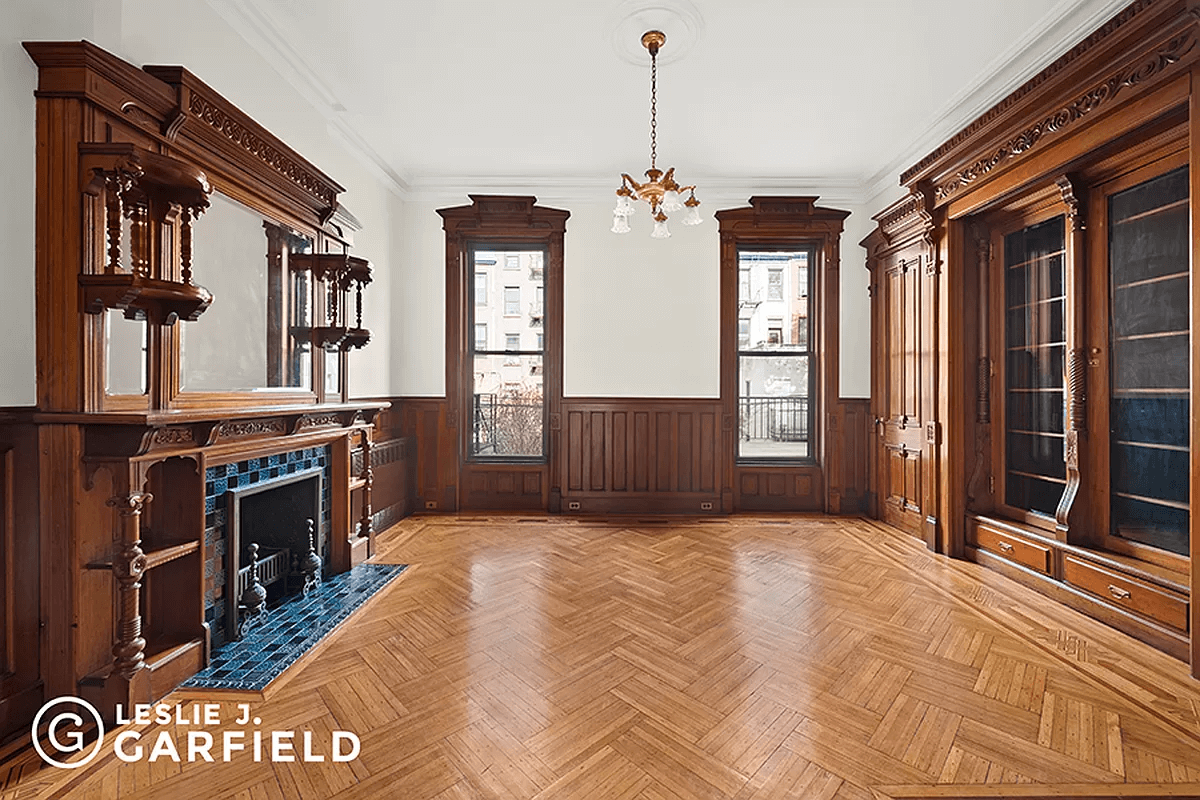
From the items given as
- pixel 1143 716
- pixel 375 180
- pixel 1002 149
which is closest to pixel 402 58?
pixel 375 180

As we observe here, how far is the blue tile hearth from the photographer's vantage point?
2400mm

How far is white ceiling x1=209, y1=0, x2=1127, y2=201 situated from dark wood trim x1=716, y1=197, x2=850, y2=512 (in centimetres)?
45

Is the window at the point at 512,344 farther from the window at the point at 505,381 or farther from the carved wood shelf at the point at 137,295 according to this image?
the carved wood shelf at the point at 137,295

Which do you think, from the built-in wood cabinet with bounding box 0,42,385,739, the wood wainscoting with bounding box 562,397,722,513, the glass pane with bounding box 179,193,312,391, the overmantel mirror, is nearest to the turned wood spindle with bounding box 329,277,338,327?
the overmantel mirror

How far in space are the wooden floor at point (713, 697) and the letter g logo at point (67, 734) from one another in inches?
2.5

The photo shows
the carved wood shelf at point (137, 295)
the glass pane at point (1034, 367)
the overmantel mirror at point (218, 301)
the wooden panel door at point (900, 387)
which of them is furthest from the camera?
the wooden panel door at point (900, 387)

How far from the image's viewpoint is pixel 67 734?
6.52 feet

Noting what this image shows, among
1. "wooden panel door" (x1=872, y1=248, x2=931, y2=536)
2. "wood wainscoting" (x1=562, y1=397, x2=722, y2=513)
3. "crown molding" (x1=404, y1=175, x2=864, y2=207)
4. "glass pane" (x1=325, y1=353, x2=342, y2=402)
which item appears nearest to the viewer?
"glass pane" (x1=325, y1=353, x2=342, y2=402)

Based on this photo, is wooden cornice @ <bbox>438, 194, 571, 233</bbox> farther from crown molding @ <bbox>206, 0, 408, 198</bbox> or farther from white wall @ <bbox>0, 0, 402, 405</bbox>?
white wall @ <bbox>0, 0, 402, 405</bbox>

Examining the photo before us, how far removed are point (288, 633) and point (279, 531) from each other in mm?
777

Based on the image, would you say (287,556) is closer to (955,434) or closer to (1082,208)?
(955,434)

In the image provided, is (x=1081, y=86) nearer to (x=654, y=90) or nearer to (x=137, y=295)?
(x=654, y=90)

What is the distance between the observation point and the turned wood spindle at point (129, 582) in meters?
2.09

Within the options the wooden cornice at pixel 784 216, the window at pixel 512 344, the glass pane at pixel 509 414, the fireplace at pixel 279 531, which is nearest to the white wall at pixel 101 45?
the fireplace at pixel 279 531
